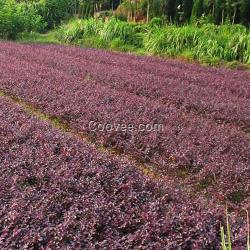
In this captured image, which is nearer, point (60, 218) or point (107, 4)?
point (60, 218)

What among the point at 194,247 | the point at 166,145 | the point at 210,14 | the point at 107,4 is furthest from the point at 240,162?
the point at 107,4

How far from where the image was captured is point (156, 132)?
19.2 ft

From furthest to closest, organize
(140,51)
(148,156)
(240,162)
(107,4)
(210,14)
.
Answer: (107,4) → (210,14) → (140,51) → (148,156) → (240,162)

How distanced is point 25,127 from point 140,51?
11.3m

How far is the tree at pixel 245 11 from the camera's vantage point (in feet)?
52.4

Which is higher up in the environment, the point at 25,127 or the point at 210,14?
the point at 210,14

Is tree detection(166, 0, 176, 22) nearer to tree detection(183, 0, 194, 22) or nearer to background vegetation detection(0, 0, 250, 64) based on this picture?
background vegetation detection(0, 0, 250, 64)

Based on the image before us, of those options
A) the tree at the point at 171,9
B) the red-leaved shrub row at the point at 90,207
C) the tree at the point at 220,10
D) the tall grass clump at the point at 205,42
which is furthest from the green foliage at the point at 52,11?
the red-leaved shrub row at the point at 90,207

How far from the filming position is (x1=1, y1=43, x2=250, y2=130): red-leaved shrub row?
7539 mm

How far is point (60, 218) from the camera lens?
11.2ft

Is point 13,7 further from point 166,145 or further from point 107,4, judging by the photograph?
point 166,145

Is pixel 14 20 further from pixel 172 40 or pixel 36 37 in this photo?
pixel 172 40

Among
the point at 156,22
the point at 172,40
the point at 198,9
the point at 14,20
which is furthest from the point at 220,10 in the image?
the point at 14,20

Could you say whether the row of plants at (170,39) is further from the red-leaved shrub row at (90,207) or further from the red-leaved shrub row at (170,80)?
the red-leaved shrub row at (90,207)
